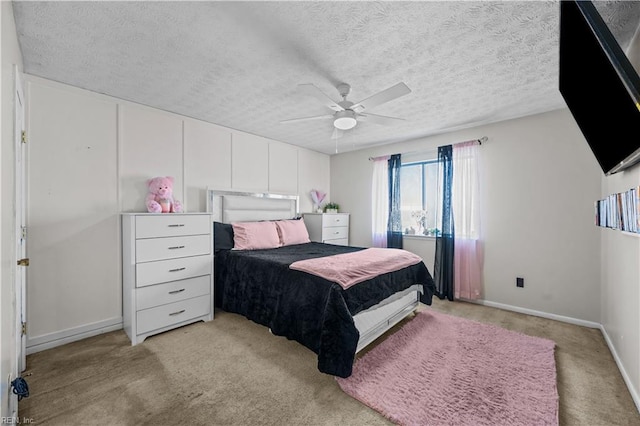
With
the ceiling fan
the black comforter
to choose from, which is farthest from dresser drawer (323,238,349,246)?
the ceiling fan

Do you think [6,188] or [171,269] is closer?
[6,188]

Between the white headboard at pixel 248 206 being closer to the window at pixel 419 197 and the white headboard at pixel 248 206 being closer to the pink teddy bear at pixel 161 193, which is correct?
the pink teddy bear at pixel 161 193

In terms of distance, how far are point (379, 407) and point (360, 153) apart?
13.3 ft

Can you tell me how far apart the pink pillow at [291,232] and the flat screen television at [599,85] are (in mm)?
3188

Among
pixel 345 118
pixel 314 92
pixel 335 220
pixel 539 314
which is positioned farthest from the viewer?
pixel 335 220

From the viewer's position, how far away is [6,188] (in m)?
1.46

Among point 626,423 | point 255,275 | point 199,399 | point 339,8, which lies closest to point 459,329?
point 626,423

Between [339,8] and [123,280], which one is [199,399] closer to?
[123,280]

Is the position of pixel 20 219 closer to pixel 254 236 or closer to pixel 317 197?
pixel 254 236

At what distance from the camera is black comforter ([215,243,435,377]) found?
75.8 inches

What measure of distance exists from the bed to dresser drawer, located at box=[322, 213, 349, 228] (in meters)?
1.04

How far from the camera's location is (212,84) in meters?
2.57

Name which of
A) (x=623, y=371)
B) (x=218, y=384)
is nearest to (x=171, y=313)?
(x=218, y=384)

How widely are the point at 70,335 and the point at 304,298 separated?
2261 millimetres
